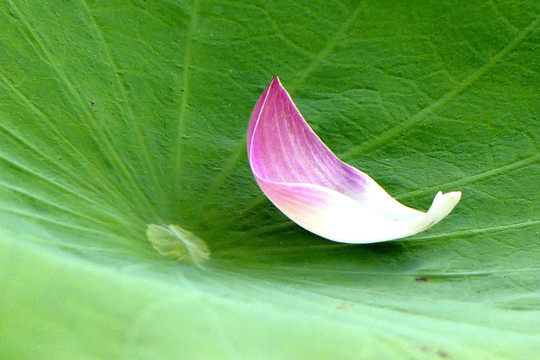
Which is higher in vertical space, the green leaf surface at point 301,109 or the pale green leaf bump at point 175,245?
the green leaf surface at point 301,109

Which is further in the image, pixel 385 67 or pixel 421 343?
pixel 385 67

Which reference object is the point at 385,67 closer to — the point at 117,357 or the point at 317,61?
the point at 317,61

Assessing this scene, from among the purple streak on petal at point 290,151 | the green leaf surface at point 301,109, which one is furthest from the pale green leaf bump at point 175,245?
the purple streak on petal at point 290,151

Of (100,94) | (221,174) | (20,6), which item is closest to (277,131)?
(221,174)

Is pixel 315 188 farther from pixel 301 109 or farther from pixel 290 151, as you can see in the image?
pixel 301 109

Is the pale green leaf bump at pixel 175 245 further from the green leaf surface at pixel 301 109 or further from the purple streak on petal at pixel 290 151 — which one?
the purple streak on petal at pixel 290 151
